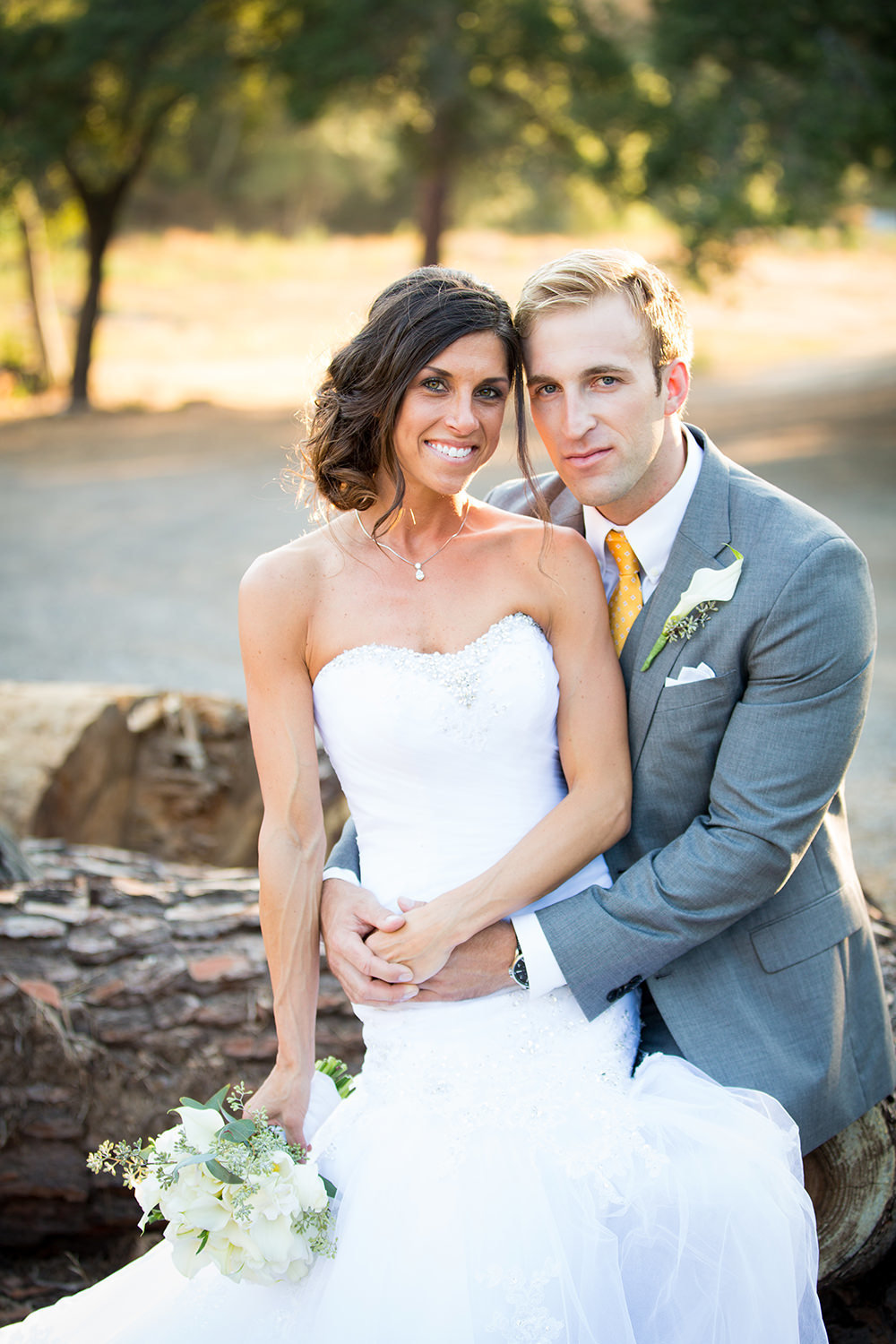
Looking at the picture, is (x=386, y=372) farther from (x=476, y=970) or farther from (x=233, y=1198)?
(x=233, y=1198)

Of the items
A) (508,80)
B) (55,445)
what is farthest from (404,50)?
(55,445)

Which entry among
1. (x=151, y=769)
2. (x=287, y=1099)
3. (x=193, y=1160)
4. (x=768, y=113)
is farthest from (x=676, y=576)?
(x=768, y=113)

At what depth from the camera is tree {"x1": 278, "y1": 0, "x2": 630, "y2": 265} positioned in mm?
15625

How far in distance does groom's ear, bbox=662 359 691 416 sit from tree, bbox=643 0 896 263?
415 inches

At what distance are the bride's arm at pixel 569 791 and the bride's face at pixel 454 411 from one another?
0.92ft

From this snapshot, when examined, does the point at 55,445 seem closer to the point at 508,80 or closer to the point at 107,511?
the point at 107,511

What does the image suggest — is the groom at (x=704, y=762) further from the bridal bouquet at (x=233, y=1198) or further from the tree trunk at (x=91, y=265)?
the tree trunk at (x=91, y=265)

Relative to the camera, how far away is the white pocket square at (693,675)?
2361 millimetres

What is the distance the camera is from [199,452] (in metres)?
16.0

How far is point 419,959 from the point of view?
7.64 ft

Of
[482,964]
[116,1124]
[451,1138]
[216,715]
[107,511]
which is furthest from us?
[107,511]

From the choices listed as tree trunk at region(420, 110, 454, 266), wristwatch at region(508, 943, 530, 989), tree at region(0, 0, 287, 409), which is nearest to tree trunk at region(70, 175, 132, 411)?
tree at region(0, 0, 287, 409)

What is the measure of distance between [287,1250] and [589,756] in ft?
3.53

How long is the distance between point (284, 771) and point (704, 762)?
0.87 m
